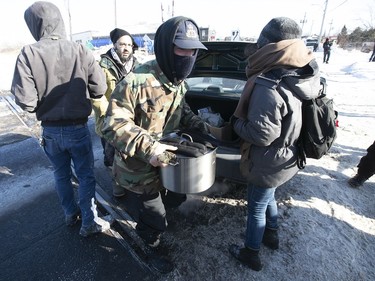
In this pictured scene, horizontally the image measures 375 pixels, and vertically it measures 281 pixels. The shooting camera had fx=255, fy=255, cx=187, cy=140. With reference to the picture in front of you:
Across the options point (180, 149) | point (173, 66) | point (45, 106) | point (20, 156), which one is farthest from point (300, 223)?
point (20, 156)

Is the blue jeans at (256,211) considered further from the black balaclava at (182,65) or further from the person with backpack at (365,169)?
the person with backpack at (365,169)

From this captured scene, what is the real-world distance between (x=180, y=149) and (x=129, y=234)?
1400 millimetres

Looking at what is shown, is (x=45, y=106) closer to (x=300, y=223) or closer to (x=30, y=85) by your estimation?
(x=30, y=85)

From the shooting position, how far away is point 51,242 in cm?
260

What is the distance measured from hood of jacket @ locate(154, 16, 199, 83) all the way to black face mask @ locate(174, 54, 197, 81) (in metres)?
0.03

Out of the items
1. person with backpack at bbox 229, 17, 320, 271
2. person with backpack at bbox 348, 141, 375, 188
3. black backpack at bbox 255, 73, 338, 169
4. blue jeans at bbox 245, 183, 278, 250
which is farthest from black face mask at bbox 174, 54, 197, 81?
person with backpack at bbox 348, 141, 375, 188

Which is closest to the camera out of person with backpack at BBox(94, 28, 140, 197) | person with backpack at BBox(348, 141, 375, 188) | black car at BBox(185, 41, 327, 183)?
person with backpack at BBox(94, 28, 140, 197)

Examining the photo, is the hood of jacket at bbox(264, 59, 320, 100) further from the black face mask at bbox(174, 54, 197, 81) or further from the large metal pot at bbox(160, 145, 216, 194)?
the large metal pot at bbox(160, 145, 216, 194)

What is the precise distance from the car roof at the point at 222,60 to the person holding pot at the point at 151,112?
1.87 meters

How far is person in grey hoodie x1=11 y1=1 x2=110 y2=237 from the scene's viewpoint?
2041mm

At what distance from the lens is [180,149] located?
179 centimetres

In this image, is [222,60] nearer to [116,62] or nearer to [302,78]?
[116,62]

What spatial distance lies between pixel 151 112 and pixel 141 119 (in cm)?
9

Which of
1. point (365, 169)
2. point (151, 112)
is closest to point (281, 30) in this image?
point (151, 112)
